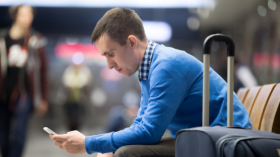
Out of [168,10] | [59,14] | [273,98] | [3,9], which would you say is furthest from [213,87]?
[3,9]

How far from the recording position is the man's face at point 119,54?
4.24 ft

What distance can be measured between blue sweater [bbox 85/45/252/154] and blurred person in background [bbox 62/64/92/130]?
459 centimetres

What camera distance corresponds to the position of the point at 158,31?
7.45 meters

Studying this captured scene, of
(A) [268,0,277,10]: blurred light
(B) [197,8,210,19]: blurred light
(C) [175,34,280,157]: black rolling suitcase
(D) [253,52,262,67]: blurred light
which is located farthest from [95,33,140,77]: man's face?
(B) [197,8,210,19]: blurred light

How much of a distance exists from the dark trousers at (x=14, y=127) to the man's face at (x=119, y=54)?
206cm

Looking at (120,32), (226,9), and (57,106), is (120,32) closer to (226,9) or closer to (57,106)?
(226,9)

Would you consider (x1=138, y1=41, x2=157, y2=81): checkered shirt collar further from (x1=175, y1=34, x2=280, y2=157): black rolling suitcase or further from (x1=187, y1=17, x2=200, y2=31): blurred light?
(x1=187, y1=17, x2=200, y2=31): blurred light

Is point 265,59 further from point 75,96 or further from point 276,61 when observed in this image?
point 75,96

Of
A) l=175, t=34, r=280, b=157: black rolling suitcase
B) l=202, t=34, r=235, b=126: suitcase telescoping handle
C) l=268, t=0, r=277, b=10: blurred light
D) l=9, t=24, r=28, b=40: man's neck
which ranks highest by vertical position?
l=268, t=0, r=277, b=10: blurred light

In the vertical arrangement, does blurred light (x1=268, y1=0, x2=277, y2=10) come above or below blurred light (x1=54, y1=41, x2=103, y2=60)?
above

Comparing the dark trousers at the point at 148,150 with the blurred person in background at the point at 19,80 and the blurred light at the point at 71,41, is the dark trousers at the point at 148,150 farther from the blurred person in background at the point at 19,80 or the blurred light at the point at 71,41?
the blurred light at the point at 71,41

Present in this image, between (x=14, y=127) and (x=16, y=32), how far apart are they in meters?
1.12

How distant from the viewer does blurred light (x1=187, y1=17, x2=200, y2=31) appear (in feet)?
25.3

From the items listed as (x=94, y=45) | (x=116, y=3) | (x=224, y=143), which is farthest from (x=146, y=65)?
(x=94, y=45)
